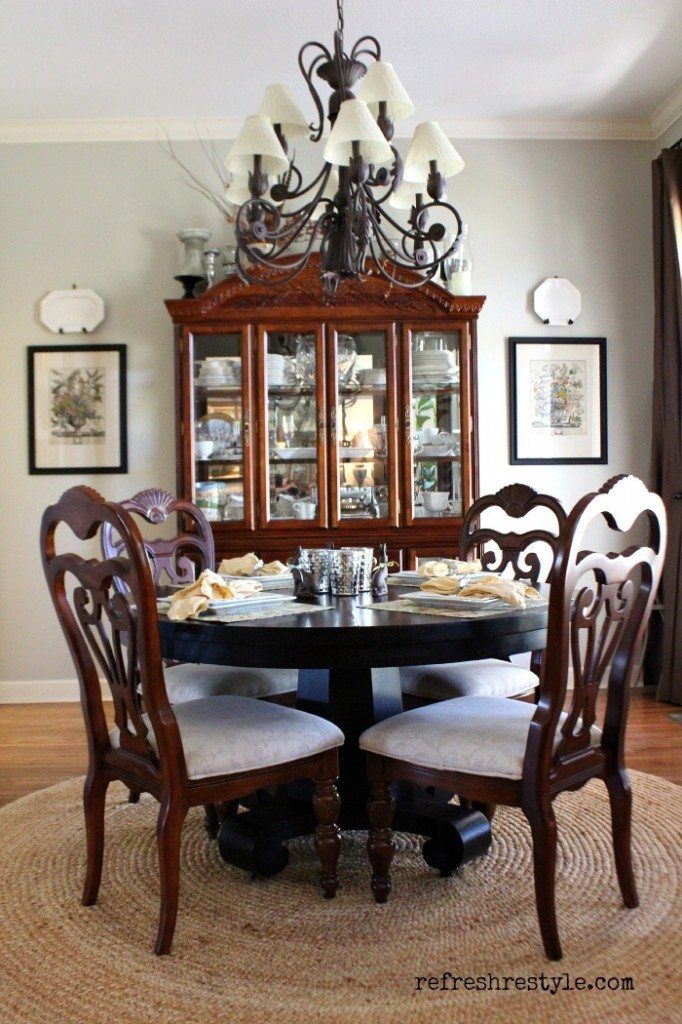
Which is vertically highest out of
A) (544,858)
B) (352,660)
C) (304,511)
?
(304,511)

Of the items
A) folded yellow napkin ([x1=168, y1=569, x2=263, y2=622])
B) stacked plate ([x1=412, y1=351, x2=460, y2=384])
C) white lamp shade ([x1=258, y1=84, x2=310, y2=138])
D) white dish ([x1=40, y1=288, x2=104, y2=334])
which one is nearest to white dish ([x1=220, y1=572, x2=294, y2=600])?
folded yellow napkin ([x1=168, y1=569, x2=263, y2=622])

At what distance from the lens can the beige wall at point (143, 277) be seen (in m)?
4.18

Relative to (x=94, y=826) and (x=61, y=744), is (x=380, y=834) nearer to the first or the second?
(x=94, y=826)

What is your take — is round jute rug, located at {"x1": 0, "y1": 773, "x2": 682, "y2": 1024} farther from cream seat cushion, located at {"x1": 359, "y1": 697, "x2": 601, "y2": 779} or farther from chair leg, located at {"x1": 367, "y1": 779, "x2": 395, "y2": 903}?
cream seat cushion, located at {"x1": 359, "y1": 697, "x2": 601, "y2": 779}

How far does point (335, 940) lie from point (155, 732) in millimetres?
577

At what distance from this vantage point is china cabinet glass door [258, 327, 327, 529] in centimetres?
380

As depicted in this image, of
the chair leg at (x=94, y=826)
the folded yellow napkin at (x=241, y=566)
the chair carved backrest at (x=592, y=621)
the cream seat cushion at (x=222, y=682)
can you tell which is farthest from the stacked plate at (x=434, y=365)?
the chair leg at (x=94, y=826)

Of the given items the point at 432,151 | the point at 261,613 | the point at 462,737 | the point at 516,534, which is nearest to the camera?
the point at 462,737

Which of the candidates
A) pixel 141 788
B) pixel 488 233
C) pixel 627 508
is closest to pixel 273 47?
pixel 488 233

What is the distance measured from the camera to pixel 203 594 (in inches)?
75.4

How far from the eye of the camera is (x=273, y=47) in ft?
11.3

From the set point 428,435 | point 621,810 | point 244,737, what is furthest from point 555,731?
point 428,435

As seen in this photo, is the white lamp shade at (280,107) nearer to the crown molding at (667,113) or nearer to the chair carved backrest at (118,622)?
the chair carved backrest at (118,622)

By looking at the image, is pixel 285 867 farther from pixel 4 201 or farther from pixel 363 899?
pixel 4 201
